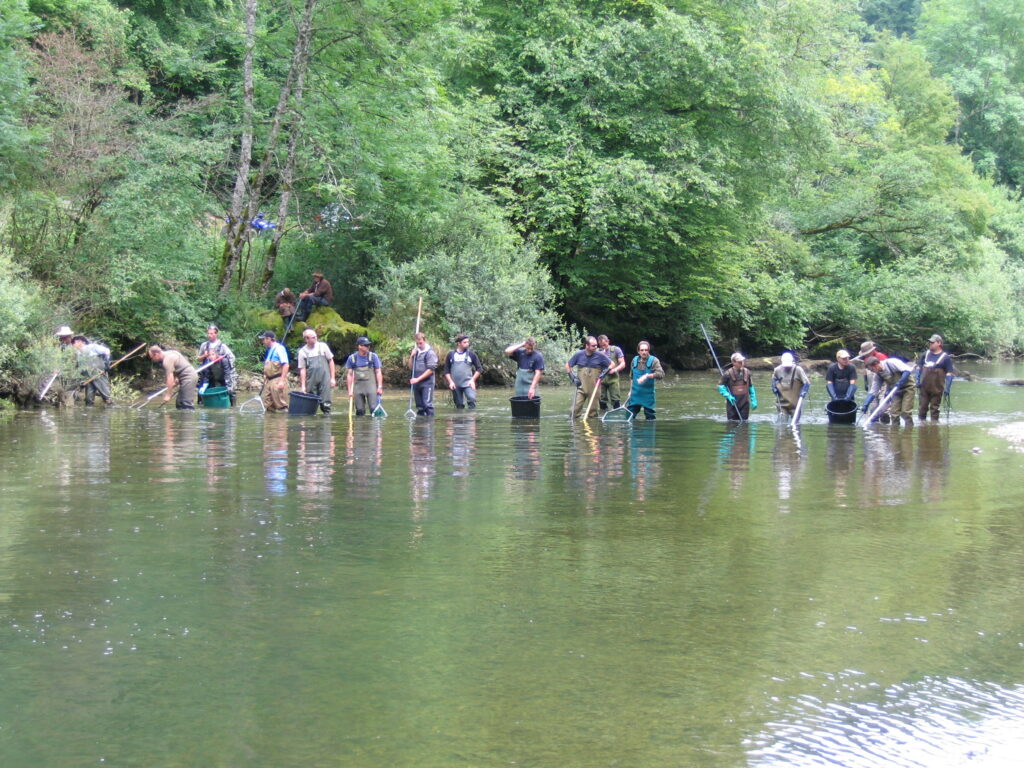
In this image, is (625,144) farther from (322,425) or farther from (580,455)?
(580,455)

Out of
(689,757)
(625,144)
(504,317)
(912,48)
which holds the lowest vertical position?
(689,757)

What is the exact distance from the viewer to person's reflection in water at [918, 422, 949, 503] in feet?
41.8

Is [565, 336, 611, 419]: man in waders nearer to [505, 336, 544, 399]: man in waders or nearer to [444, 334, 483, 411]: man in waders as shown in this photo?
[505, 336, 544, 399]: man in waders

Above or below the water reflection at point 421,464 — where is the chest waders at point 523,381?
above

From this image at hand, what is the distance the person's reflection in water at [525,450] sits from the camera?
14071mm

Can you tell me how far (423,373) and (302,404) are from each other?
2282 millimetres

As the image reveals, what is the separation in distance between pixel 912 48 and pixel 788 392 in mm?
44501

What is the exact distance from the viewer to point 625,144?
37469 millimetres

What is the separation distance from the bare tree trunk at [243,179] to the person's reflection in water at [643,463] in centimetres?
1587

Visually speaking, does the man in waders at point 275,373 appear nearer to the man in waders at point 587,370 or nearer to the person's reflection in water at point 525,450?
the person's reflection in water at point 525,450

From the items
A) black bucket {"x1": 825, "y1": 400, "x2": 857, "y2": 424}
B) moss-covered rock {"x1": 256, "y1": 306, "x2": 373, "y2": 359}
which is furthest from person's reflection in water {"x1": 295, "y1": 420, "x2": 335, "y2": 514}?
moss-covered rock {"x1": 256, "y1": 306, "x2": 373, "y2": 359}

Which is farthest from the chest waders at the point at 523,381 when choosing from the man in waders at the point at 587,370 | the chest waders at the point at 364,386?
the chest waders at the point at 364,386

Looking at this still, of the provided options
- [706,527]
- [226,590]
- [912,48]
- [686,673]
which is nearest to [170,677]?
[226,590]

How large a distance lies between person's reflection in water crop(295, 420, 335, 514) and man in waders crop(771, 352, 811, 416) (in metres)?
8.09
